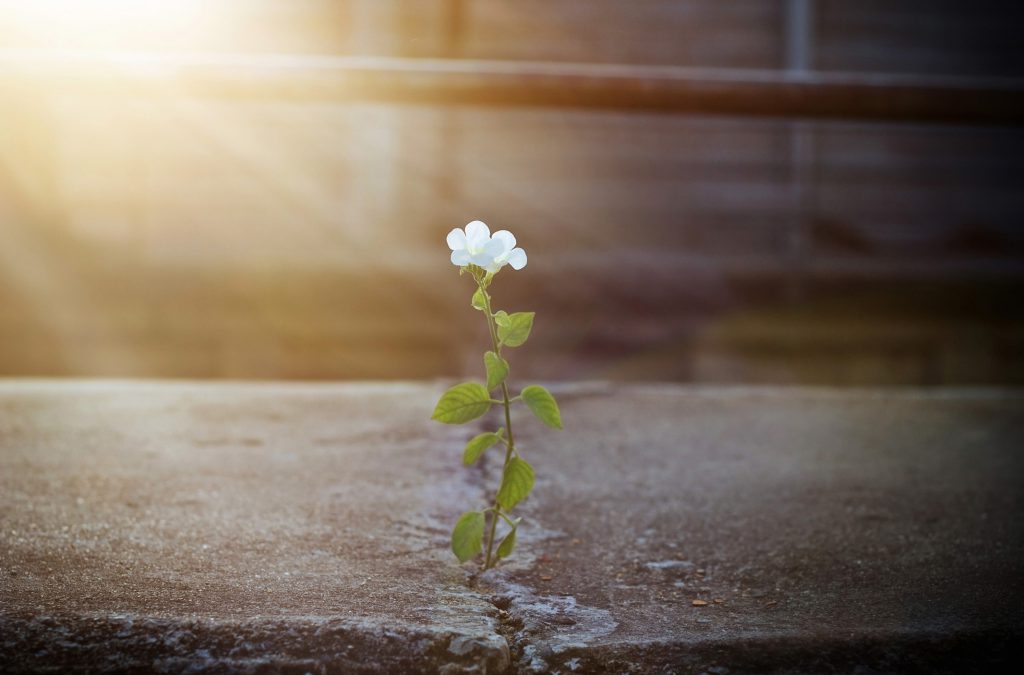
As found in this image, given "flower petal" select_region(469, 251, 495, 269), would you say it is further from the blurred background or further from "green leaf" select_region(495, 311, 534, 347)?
the blurred background

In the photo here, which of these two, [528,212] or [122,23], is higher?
[122,23]

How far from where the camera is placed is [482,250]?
2.21ft

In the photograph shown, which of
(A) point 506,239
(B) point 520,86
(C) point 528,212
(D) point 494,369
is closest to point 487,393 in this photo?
(D) point 494,369

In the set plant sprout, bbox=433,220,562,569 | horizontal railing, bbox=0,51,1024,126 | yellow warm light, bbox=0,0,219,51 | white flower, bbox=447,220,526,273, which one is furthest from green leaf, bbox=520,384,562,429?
yellow warm light, bbox=0,0,219,51

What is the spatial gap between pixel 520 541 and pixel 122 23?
14.9 feet

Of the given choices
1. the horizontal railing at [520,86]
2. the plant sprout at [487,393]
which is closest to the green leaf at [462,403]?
the plant sprout at [487,393]

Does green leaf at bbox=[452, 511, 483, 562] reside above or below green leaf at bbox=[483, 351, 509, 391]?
below

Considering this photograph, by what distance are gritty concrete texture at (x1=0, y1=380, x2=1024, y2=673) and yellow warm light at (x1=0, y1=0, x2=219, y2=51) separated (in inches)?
143

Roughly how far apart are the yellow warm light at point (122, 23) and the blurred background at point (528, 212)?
0.05 feet

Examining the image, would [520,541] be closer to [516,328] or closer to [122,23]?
[516,328]

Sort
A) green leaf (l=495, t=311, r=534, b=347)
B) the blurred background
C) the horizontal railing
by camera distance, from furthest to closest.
→ the blurred background, the horizontal railing, green leaf (l=495, t=311, r=534, b=347)

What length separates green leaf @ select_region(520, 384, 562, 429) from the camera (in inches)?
27.1

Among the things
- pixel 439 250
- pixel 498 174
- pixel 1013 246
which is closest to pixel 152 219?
pixel 439 250

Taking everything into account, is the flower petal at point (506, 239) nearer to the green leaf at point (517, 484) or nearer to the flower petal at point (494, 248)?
the flower petal at point (494, 248)
